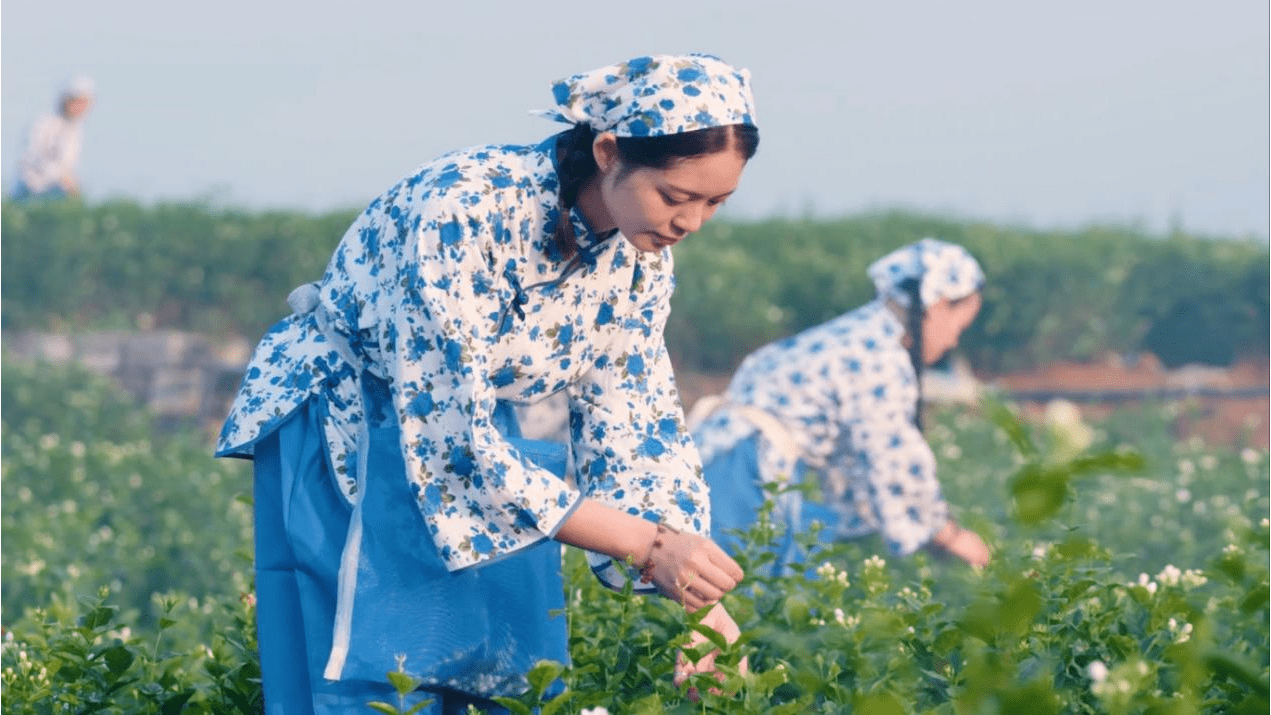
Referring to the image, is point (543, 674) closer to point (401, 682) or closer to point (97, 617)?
point (401, 682)

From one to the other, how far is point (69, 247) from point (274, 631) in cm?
941

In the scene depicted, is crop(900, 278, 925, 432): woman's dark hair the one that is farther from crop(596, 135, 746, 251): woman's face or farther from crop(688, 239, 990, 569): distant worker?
crop(596, 135, 746, 251): woman's face

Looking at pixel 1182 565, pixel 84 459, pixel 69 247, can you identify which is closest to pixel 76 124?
pixel 69 247

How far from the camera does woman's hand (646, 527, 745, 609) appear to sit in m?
2.70

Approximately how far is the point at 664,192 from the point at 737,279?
356 inches

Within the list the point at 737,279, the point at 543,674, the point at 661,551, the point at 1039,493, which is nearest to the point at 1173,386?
the point at 737,279

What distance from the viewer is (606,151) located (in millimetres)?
2736

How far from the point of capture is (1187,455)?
1034 centimetres

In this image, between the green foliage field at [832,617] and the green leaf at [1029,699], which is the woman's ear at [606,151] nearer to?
the green foliage field at [832,617]

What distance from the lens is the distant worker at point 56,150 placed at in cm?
1295

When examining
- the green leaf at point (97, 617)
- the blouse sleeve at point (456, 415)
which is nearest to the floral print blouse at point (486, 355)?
the blouse sleeve at point (456, 415)

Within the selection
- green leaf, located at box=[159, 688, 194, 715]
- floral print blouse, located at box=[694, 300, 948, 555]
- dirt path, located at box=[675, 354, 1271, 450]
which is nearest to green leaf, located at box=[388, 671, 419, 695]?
green leaf, located at box=[159, 688, 194, 715]

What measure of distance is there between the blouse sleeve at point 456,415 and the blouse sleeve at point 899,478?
284 centimetres

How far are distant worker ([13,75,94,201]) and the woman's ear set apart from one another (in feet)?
35.3
